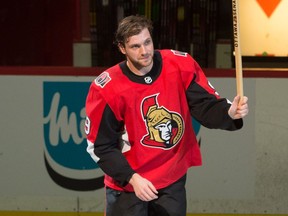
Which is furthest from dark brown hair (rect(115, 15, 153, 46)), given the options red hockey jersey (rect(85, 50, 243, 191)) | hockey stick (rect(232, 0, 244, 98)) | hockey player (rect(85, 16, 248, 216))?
hockey stick (rect(232, 0, 244, 98))

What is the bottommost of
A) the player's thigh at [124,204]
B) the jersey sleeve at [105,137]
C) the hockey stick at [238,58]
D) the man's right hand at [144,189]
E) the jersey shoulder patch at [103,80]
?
the player's thigh at [124,204]

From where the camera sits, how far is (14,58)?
22.1 ft

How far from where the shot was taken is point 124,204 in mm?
3682

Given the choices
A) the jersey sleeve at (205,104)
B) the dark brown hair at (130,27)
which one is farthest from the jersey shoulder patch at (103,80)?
the jersey sleeve at (205,104)

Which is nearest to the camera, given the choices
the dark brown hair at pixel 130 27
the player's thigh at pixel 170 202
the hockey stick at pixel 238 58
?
the hockey stick at pixel 238 58

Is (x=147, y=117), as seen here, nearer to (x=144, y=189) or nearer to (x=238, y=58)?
(x=144, y=189)

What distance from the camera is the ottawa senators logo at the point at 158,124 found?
139 inches

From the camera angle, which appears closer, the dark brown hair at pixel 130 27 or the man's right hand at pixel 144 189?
the man's right hand at pixel 144 189

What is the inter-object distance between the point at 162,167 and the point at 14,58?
343cm

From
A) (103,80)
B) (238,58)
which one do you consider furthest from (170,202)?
(238,58)

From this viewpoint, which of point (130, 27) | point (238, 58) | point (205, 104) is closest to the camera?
point (238, 58)

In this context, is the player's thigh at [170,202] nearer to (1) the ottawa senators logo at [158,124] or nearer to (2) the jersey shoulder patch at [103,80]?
(1) the ottawa senators logo at [158,124]

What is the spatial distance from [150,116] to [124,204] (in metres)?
0.48

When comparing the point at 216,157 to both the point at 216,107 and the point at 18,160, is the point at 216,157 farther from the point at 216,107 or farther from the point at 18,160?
the point at 216,107
